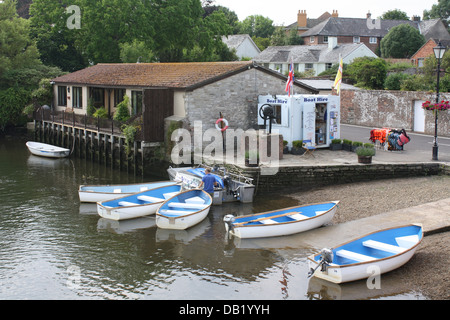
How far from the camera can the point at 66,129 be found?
3703 centimetres

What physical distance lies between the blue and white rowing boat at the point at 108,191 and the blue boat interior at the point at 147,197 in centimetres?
48

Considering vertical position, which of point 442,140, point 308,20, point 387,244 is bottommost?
point 387,244

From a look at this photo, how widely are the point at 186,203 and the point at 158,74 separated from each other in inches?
533

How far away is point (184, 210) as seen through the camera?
771 inches

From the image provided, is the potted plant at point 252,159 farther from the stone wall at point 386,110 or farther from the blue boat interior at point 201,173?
the stone wall at point 386,110

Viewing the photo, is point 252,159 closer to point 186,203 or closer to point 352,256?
point 186,203

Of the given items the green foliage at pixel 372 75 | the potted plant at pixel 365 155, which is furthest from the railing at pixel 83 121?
the green foliage at pixel 372 75

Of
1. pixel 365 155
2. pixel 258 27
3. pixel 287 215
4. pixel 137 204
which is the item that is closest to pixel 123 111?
pixel 137 204

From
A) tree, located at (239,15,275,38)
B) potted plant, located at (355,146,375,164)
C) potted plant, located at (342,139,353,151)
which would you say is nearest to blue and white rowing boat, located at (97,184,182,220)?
potted plant, located at (355,146,375,164)

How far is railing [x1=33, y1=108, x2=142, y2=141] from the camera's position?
3006 centimetres

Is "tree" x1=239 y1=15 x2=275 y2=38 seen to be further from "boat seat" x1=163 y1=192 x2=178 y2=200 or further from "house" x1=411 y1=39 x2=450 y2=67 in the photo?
"boat seat" x1=163 y1=192 x2=178 y2=200

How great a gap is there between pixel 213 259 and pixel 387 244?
15.8ft
